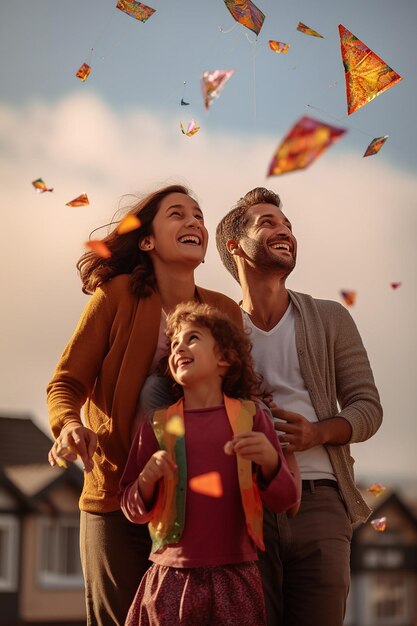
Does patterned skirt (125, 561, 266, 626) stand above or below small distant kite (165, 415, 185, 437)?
below

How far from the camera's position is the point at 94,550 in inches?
98.5

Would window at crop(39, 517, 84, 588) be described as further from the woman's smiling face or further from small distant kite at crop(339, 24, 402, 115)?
the woman's smiling face

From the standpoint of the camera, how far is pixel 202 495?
2254 mm

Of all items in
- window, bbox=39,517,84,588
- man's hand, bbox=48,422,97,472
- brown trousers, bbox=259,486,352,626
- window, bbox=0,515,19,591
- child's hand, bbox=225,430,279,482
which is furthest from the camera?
window, bbox=0,515,19,591

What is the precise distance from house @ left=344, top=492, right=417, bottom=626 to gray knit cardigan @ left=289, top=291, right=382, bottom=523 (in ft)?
28.2

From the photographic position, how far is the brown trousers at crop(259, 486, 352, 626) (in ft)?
8.55

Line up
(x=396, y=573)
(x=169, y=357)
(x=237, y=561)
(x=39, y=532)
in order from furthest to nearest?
1. (x=396, y=573)
2. (x=39, y=532)
3. (x=169, y=357)
4. (x=237, y=561)

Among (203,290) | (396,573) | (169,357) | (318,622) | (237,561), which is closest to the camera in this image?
(237,561)

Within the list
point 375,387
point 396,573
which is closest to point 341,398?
point 375,387

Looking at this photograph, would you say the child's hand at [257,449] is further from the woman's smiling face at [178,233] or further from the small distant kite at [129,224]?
the small distant kite at [129,224]

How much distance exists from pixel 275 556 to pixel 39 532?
23.9 feet

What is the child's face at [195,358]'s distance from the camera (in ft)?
7.63

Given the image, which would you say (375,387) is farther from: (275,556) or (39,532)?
(39,532)

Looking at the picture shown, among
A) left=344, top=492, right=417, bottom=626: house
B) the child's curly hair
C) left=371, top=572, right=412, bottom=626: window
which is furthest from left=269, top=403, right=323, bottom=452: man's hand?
left=371, top=572, right=412, bottom=626: window
